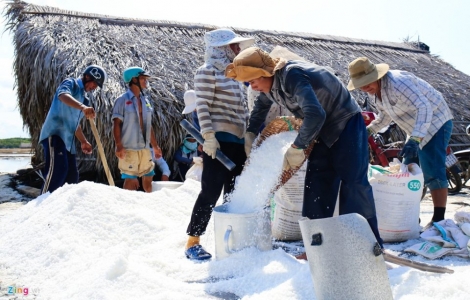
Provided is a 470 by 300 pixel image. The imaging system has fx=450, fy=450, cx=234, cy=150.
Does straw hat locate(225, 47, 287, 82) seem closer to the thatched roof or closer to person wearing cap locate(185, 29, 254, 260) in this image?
person wearing cap locate(185, 29, 254, 260)

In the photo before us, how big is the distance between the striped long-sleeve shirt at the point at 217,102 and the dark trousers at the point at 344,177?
0.55m

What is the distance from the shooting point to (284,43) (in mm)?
9500

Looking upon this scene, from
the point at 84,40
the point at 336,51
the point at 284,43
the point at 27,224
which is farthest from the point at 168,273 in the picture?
the point at 336,51

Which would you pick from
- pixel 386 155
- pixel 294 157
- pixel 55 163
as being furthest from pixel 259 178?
pixel 386 155

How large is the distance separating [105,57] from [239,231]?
489 centimetres

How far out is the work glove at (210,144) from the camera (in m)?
2.63

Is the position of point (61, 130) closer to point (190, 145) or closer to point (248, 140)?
point (248, 140)

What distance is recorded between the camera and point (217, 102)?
9.05ft

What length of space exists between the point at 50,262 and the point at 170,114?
153 inches

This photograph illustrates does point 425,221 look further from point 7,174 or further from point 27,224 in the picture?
point 7,174

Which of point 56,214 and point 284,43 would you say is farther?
point 284,43

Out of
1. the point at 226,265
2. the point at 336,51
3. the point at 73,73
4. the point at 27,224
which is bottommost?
the point at 27,224

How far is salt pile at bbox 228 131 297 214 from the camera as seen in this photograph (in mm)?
2463

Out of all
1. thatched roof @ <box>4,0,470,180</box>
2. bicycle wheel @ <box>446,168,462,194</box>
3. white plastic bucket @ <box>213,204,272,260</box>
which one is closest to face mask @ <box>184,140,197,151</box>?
thatched roof @ <box>4,0,470,180</box>
